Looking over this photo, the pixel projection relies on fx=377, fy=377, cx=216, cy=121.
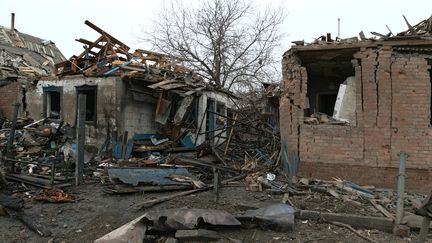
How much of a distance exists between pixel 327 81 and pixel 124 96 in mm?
6879

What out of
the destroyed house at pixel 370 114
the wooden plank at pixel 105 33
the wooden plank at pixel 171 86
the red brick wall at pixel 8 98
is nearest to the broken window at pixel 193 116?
the wooden plank at pixel 171 86

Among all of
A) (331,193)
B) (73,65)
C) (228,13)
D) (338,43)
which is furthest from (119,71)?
(228,13)

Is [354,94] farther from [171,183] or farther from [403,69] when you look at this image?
[171,183]

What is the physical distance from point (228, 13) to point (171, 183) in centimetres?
1894

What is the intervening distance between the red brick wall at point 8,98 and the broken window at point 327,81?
1218 cm

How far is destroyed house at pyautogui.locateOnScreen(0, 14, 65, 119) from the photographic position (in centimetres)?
1603

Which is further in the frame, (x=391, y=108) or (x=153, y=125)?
(x=153, y=125)

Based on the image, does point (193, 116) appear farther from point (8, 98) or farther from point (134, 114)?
point (8, 98)

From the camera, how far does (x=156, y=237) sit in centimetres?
551

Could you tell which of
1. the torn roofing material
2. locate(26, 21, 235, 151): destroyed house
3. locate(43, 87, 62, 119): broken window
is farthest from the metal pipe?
locate(43, 87, 62, 119): broken window

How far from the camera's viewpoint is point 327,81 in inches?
434

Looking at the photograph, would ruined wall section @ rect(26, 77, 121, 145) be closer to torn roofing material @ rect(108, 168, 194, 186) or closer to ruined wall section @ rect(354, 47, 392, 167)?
torn roofing material @ rect(108, 168, 194, 186)

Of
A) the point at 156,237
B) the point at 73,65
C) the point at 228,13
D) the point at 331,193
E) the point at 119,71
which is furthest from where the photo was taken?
the point at 228,13

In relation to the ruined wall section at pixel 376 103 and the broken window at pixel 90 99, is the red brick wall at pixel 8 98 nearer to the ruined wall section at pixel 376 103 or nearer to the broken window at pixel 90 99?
the broken window at pixel 90 99
